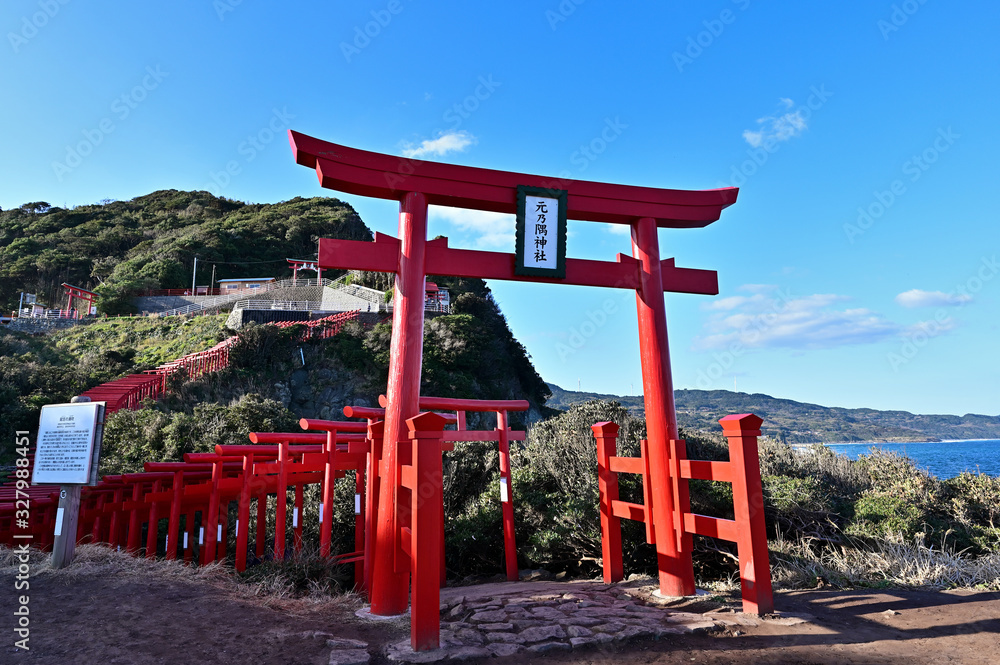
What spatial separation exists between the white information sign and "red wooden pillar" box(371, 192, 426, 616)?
9.51 feet

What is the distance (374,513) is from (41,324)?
33.2m

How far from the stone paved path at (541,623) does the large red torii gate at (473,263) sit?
664 millimetres

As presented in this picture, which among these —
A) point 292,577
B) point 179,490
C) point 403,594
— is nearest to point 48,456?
point 179,490

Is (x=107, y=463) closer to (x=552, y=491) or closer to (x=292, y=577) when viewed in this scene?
(x=292, y=577)

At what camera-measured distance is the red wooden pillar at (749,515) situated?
15.1 ft

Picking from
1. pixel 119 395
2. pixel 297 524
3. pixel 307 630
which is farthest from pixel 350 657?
pixel 119 395

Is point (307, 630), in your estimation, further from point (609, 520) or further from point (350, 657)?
point (609, 520)

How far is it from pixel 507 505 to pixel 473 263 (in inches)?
165

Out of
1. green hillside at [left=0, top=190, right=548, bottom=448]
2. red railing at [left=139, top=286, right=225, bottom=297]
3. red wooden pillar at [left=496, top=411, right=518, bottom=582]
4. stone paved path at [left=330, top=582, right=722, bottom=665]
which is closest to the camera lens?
stone paved path at [left=330, top=582, right=722, bottom=665]

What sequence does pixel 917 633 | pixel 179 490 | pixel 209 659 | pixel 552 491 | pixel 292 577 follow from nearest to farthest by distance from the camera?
pixel 209 659 → pixel 917 633 → pixel 292 577 → pixel 179 490 → pixel 552 491

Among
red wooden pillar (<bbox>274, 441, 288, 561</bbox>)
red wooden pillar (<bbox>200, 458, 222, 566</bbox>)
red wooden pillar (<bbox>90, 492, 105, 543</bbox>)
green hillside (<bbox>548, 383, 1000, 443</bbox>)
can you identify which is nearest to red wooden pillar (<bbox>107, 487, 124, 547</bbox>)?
red wooden pillar (<bbox>90, 492, 105, 543</bbox>)

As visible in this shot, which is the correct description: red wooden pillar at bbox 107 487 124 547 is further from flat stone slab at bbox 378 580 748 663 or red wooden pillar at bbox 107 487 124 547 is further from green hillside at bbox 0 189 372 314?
green hillside at bbox 0 189 372 314

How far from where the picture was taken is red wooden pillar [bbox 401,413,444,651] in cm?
399

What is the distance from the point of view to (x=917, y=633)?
4066 mm
